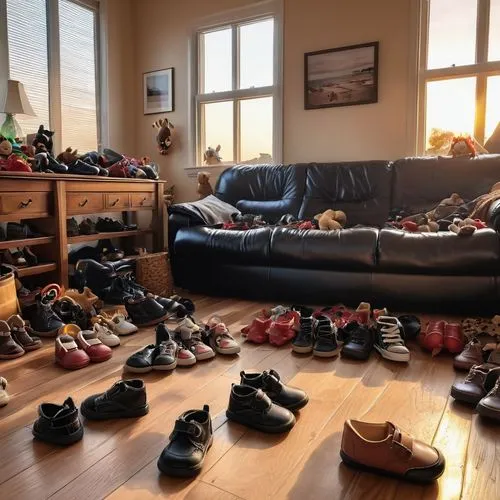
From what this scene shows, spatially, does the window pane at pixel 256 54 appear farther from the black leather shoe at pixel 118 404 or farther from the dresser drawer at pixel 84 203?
the black leather shoe at pixel 118 404

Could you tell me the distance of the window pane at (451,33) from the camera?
335cm

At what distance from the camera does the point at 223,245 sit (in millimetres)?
2785

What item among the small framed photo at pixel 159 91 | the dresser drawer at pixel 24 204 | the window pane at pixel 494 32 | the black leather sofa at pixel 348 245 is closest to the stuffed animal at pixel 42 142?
the dresser drawer at pixel 24 204

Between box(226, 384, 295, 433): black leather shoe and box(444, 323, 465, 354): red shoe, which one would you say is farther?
box(444, 323, 465, 354): red shoe

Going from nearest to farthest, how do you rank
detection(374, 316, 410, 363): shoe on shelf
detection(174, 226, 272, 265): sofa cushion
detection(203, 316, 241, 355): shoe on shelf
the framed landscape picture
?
1. detection(374, 316, 410, 363): shoe on shelf
2. detection(203, 316, 241, 355): shoe on shelf
3. detection(174, 226, 272, 265): sofa cushion
4. the framed landscape picture

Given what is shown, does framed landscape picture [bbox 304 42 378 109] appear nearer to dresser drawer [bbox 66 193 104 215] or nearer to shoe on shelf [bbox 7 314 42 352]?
dresser drawer [bbox 66 193 104 215]

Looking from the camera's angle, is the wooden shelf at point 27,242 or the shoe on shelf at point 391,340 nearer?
the shoe on shelf at point 391,340

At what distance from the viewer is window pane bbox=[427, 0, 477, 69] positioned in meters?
3.35

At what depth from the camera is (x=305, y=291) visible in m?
2.60

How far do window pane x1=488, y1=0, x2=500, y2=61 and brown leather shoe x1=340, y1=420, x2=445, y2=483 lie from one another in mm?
3202

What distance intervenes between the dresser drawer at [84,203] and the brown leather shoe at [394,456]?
2.26m

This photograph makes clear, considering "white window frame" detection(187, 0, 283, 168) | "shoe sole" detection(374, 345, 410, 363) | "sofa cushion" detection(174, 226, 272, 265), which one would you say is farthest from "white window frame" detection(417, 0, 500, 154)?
"shoe sole" detection(374, 345, 410, 363)

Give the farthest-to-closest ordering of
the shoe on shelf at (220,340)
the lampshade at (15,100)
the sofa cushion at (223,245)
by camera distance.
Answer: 1. the lampshade at (15,100)
2. the sofa cushion at (223,245)
3. the shoe on shelf at (220,340)

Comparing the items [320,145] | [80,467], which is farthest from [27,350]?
[320,145]
